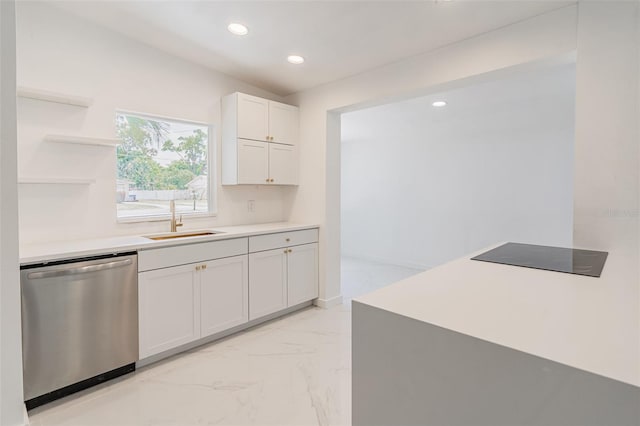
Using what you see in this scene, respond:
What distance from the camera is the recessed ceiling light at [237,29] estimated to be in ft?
8.02

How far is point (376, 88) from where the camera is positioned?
3.14 metres

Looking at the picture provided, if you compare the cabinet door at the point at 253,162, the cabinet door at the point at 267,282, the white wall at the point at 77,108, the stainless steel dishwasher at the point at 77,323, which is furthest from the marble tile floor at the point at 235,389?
the cabinet door at the point at 253,162

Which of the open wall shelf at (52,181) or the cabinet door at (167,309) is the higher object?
the open wall shelf at (52,181)

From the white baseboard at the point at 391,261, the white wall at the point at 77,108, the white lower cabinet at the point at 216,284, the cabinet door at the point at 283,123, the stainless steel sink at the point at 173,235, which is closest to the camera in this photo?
the white wall at the point at 77,108

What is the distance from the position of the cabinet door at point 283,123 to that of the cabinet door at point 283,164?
81mm

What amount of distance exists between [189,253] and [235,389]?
3.43 feet

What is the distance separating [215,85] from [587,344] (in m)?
3.50

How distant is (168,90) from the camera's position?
9.82ft

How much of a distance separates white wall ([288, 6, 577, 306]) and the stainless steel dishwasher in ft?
6.53

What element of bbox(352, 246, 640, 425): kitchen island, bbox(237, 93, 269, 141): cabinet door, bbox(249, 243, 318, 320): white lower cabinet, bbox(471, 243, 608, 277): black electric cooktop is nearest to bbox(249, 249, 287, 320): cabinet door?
bbox(249, 243, 318, 320): white lower cabinet

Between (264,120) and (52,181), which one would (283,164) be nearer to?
(264,120)

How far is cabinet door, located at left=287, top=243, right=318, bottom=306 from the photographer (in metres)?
3.38

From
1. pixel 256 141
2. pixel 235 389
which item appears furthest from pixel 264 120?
pixel 235 389

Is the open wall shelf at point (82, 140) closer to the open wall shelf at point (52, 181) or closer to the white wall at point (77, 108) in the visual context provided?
the white wall at point (77, 108)
